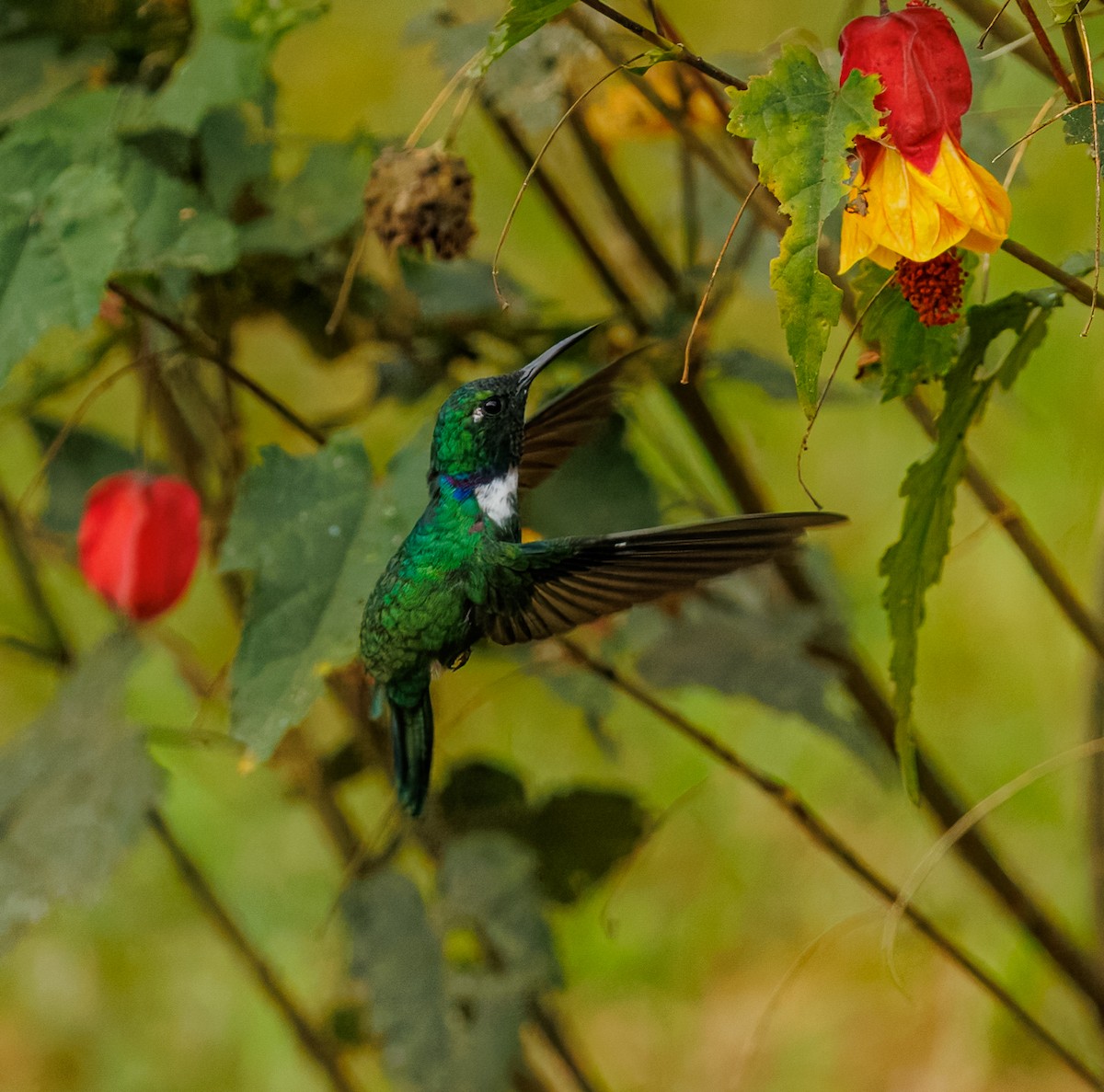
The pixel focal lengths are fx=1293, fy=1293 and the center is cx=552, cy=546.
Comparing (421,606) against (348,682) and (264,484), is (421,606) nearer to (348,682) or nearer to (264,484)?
(264,484)

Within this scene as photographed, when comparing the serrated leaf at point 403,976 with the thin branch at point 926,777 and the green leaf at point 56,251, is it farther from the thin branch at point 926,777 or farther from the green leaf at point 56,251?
the green leaf at point 56,251

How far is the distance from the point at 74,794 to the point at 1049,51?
70 centimetres

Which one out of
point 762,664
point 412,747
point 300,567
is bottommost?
point 762,664

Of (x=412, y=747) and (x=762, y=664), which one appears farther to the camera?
(x=762, y=664)

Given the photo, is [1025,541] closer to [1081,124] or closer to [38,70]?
[1081,124]

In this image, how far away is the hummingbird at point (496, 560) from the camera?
0.50 meters

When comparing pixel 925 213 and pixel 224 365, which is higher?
pixel 224 365

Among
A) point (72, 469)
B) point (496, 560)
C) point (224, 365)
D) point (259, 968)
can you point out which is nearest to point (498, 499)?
point (496, 560)

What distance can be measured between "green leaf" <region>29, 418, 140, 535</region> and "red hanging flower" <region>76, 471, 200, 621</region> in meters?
0.16

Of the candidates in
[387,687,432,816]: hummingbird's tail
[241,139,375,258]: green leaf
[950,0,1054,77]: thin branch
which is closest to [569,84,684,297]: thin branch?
[241,139,375,258]: green leaf

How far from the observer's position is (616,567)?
1.72ft

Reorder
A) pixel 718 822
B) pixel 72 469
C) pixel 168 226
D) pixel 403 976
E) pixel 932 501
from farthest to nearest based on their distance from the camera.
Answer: pixel 718 822
pixel 72 469
pixel 403 976
pixel 168 226
pixel 932 501

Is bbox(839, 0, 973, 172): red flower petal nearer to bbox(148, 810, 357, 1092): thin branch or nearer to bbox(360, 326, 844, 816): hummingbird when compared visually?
bbox(360, 326, 844, 816): hummingbird

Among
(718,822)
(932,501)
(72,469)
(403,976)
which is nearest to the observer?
(932,501)
